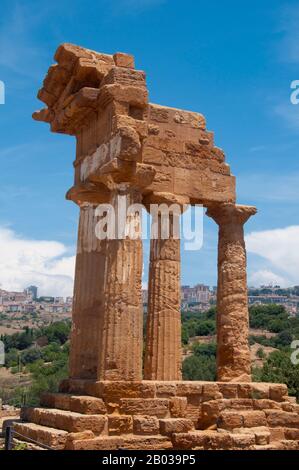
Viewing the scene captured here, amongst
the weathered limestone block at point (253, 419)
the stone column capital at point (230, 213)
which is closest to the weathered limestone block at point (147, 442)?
the weathered limestone block at point (253, 419)

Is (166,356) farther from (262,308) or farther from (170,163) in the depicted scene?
(262,308)

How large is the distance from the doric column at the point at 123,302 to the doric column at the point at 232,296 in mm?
5252

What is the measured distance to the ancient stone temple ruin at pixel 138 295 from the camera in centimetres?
1550

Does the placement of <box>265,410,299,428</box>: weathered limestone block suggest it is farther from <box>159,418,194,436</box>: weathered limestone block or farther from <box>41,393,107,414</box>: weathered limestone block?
<box>41,393,107,414</box>: weathered limestone block

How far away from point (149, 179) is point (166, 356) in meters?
5.48

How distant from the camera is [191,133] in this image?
21.4m

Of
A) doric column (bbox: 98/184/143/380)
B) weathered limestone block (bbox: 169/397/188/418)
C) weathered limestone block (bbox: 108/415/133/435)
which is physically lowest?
weathered limestone block (bbox: 108/415/133/435)

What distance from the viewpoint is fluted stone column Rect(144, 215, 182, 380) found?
1911 cm

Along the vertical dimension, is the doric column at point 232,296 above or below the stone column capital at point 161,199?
below

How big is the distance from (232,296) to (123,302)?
5987 millimetres

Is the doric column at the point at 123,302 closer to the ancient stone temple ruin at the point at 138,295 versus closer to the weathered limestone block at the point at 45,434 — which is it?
the ancient stone temple ruin at the point at 138,295

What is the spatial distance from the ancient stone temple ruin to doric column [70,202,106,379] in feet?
0.11

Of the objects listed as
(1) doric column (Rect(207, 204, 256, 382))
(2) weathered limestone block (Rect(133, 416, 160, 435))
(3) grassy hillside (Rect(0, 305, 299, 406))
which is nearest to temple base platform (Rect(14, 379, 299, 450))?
(2) weathered limestone block (Rect(133, 416, 160, 435))
